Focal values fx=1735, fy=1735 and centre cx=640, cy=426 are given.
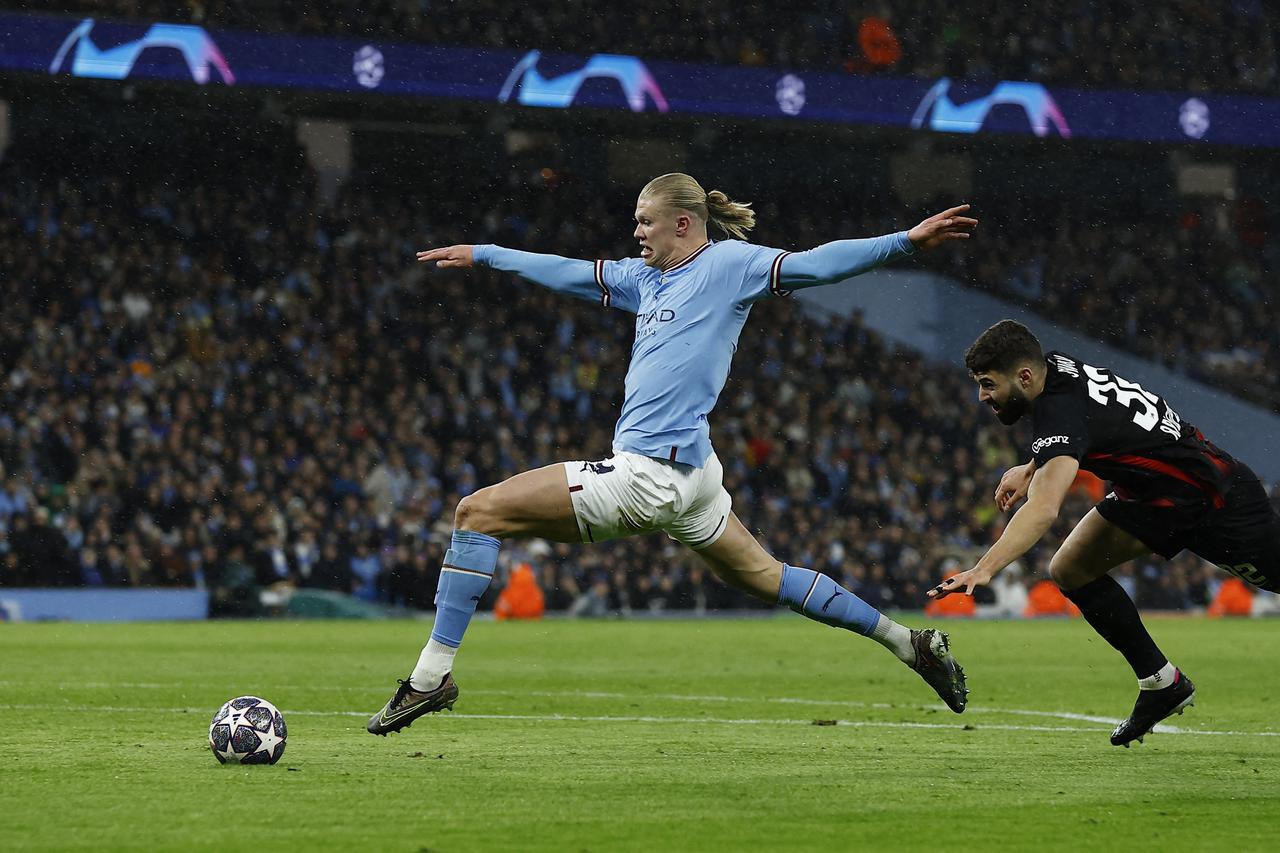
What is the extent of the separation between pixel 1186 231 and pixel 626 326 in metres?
12.9

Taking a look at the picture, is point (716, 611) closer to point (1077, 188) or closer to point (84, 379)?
point (84, 379)

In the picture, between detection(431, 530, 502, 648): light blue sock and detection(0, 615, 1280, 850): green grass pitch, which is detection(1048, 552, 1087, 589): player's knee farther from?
detection(431, 530, 502, 648): light blue sock

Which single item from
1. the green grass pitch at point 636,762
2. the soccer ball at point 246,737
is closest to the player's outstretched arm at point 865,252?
the green grass pitch at point 636,762

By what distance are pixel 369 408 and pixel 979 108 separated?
11.4m

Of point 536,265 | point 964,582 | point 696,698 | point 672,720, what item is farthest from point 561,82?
point 964,582

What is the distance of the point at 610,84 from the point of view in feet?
90.4

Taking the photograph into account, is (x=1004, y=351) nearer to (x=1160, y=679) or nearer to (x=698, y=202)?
(x=698, y=202)

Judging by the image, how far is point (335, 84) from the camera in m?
26.5

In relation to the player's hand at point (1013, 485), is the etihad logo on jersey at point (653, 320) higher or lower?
higher

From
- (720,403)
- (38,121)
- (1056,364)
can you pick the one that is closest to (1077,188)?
(720,403)

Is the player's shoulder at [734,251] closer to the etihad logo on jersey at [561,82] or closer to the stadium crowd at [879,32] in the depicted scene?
the etihad logo on jersey at [561,82]

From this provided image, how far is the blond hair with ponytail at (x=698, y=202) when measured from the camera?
736 cm

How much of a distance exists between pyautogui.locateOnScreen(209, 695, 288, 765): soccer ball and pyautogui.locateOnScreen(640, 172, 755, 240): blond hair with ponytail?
263cm

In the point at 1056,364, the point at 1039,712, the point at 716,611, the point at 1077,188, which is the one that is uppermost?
the point at 1077,188
